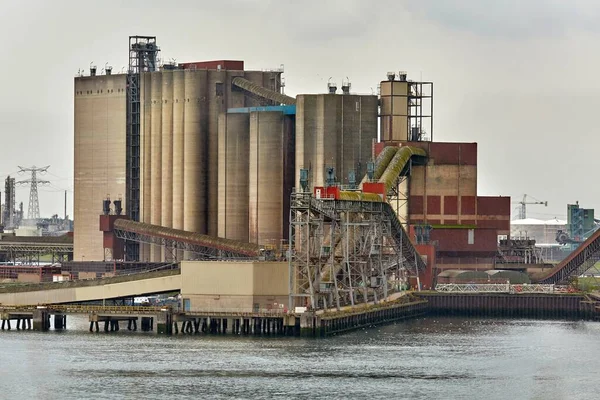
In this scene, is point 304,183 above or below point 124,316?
above

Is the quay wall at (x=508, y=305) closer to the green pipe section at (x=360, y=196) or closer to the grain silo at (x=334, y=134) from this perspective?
the green pipe section at (x=360, y=196)

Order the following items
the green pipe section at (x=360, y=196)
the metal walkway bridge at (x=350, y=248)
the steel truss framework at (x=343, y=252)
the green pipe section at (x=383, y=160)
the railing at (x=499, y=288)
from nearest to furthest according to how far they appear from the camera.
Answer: the steel truss framework at (x=343, y=252)
the metal walkway bridge at (x=350, y=248)
the green pipe section at (x=360, y=196)
the railing at (x=499, y=288)
the green pipe section at (x=383, y=160)

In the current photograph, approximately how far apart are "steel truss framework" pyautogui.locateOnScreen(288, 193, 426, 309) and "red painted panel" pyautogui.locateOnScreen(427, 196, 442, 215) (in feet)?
44.6

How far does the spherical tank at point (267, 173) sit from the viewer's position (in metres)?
199

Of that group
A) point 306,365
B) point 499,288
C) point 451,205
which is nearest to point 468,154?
point 451,205

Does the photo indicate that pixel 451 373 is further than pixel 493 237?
No

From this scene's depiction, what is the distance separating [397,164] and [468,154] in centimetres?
1280

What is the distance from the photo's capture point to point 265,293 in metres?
146

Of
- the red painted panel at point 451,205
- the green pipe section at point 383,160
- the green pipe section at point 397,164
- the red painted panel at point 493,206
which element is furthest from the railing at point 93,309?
the red painted panel at point 493,206

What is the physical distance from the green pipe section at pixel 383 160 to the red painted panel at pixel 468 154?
29.2 ft

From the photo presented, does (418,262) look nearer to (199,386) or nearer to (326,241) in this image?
(326,241)

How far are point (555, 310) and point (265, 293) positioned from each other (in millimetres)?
41746

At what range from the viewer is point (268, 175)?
199 metres

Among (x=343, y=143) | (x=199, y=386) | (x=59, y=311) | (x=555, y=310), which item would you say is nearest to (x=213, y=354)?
(x=199, y=386)
